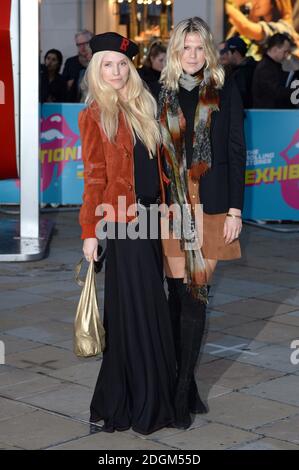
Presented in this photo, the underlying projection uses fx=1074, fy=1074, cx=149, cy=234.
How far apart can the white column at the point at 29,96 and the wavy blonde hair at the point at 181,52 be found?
15.9 ft

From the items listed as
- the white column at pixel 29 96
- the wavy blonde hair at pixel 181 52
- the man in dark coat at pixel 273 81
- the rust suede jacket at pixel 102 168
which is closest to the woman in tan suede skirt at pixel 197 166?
the wavy blonde hair at pixel 181 52

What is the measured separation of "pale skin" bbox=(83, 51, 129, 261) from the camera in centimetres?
508

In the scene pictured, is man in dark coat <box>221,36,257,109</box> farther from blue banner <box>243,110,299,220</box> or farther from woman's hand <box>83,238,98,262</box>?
woman's hand <box>83,238,98,262</box>

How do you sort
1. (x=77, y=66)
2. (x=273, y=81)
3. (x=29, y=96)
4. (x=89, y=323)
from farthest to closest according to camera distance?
(x=77, y=66) → (x=273, y=81) → (x=29, y=96) → (x=89, y=323)

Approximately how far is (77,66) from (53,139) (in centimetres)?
211

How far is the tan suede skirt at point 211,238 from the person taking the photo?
17.5ft

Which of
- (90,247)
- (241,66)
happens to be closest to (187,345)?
(90,247)

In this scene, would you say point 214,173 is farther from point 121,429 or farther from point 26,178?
point 26,178

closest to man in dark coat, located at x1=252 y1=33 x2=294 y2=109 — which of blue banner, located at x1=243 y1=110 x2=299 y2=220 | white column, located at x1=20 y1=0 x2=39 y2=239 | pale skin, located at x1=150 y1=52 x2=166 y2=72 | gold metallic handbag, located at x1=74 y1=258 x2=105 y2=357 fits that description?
blue banner, located at x1=243 y1=110 x2=299 y2=220

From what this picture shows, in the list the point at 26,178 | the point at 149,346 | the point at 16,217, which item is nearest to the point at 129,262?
the point at 149,346

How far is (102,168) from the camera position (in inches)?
202

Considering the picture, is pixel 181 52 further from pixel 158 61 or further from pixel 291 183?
pixel 158 61

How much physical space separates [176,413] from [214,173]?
47.2 inches

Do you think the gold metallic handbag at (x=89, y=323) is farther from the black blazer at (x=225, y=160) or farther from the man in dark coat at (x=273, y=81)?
the man in dark coat at (x=273, y=81)
